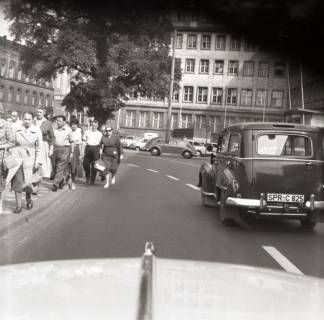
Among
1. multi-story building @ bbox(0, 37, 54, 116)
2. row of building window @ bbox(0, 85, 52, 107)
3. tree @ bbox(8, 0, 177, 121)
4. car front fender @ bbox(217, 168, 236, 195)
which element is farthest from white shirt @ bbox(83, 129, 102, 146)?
row of building window @ bbox(0, 85, 52, 107)

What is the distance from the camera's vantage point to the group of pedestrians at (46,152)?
938 centimetres

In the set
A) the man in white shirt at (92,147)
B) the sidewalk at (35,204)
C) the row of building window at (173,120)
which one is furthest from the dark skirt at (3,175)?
the row of building window at (173,120)

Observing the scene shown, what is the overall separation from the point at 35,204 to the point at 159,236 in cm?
315

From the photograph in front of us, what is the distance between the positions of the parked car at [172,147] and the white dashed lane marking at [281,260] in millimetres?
40677

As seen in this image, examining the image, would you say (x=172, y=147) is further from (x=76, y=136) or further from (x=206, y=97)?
(x=76, y=136)

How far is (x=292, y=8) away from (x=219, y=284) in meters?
2.63

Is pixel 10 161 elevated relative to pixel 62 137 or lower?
lower

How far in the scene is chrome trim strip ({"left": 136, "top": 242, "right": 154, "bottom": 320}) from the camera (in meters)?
1.82

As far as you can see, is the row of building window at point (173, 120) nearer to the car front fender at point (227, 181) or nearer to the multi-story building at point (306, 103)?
the multi-story building at point (306, 103)

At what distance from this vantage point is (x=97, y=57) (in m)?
34.3

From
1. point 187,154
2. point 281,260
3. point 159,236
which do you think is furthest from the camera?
point 187,154

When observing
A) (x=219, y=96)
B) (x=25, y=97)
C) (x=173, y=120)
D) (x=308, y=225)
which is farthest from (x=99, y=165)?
(x=25, y=97)

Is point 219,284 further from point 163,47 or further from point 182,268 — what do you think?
point 163,47

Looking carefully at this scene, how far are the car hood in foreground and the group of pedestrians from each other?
6.64 metres
